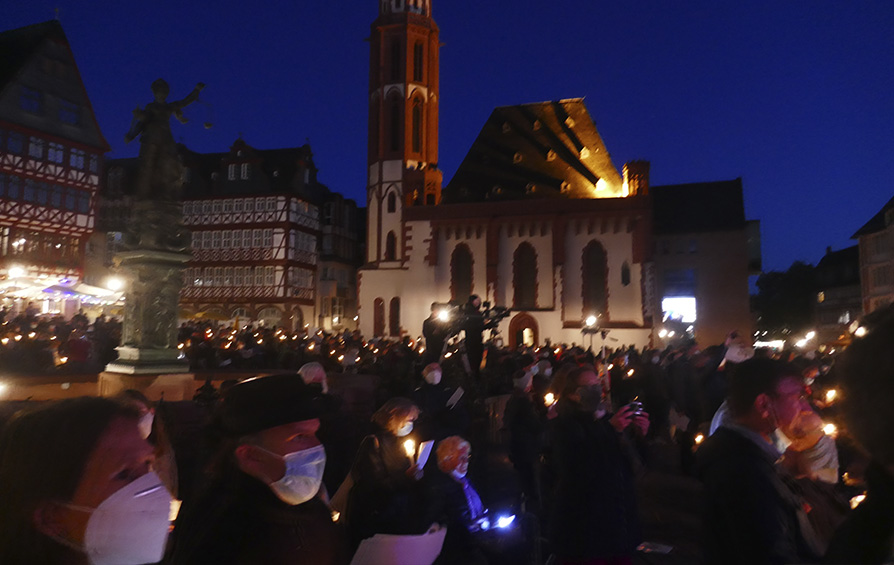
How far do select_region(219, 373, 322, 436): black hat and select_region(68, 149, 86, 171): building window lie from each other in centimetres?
3565

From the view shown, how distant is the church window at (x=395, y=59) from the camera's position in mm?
42031

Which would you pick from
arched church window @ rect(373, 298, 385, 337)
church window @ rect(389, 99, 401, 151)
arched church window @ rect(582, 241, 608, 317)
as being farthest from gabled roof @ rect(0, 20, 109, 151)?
arched church window @ rect(582, 241, 608, 317)

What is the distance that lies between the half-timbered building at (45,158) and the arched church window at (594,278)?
25.9m

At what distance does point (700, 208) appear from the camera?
146ft

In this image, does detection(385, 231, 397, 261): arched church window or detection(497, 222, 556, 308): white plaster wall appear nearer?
detection(497, 222, 556, 308): white plaster wall

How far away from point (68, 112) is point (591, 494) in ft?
119

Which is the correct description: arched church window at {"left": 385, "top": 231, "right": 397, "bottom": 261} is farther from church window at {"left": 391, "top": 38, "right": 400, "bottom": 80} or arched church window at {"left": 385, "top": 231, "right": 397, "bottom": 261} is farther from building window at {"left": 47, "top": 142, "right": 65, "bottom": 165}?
building window at {"left": 47, "top": 142, "right": 65, "bottom": 165}

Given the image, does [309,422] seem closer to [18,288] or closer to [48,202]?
[18,288]

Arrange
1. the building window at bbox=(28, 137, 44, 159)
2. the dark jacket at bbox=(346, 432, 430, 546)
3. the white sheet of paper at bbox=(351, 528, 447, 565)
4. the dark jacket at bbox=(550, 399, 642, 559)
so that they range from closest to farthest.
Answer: the white sheet of paper at bbox=(351, 528, 447, 565) → the dark jacket at bbox=(550, 399, 642, 559) → the dark jacket at bbox=(346, 432, 430, 546) → the building window at bbox=(28, 137, 44, 159)

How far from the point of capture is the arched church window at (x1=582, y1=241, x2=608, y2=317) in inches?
1421

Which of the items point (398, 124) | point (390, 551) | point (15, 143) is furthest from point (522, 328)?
point (390, 551)

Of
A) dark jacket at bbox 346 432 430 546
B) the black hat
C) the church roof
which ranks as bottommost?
dark jacket at bbox 346 432 430 546

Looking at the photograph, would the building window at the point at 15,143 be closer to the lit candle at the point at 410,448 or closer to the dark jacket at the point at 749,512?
the lit candle at the point at 410,448

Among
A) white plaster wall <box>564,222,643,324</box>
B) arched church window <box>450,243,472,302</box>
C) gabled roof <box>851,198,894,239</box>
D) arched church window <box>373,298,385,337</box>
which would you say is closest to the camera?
white plaster wall <box>564,222,643,324</box>
